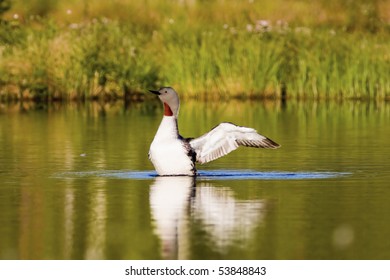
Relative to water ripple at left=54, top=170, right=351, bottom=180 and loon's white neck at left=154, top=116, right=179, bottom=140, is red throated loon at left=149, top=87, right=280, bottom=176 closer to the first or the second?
loon's white neck at left=154, top=116, right=179, bottom=140

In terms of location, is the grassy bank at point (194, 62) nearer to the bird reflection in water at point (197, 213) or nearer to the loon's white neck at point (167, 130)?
the loon's white neck at point (167, 130)

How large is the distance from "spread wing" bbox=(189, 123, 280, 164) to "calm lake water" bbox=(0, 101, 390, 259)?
12.1 inches

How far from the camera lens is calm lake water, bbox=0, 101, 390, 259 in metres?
11.4

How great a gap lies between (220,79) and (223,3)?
1123 cm

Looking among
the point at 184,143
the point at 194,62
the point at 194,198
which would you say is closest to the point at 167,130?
the point at 184,143

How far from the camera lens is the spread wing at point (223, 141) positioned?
16875 millimetres

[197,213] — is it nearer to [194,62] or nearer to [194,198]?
[194,198]

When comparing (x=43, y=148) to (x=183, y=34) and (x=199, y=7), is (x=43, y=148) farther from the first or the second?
(x=199, y=7)

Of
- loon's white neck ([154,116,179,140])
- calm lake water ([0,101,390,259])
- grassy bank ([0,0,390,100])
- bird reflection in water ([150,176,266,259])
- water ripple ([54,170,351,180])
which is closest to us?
calm lake water ([0,101,390,259])

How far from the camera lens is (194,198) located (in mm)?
14578

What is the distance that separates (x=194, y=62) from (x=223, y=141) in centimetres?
1873

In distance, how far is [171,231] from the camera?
12117mm

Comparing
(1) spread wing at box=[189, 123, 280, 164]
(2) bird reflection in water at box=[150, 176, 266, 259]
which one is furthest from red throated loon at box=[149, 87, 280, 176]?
(2) bird reflection in water at box=[150, 176, 266, 259]

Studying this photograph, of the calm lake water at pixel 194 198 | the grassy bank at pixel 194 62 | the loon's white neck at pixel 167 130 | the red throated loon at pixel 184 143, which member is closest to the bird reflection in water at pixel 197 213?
the calm lake water at pixel 194 198
